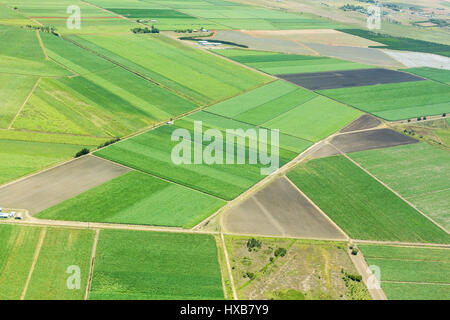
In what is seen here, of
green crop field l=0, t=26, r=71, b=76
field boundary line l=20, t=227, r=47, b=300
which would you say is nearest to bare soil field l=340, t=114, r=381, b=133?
field boundary line l=20, t=227, r=47, b=300

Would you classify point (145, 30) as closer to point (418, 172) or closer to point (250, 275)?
point (418, 172)

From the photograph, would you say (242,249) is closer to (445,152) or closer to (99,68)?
(445,152)

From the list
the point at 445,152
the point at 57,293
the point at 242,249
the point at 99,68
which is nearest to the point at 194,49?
the point at 99,68

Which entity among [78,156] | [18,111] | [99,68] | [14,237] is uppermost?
[99,68]

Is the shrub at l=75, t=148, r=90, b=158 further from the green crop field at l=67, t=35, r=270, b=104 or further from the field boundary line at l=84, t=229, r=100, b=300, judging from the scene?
the green crop field at l=67, t=35, r=270, b=104

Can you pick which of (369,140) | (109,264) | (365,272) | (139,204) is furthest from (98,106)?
(365,272)

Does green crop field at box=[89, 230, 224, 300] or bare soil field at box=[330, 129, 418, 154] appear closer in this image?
green crop field at box=[89, 230, 224, 300]
